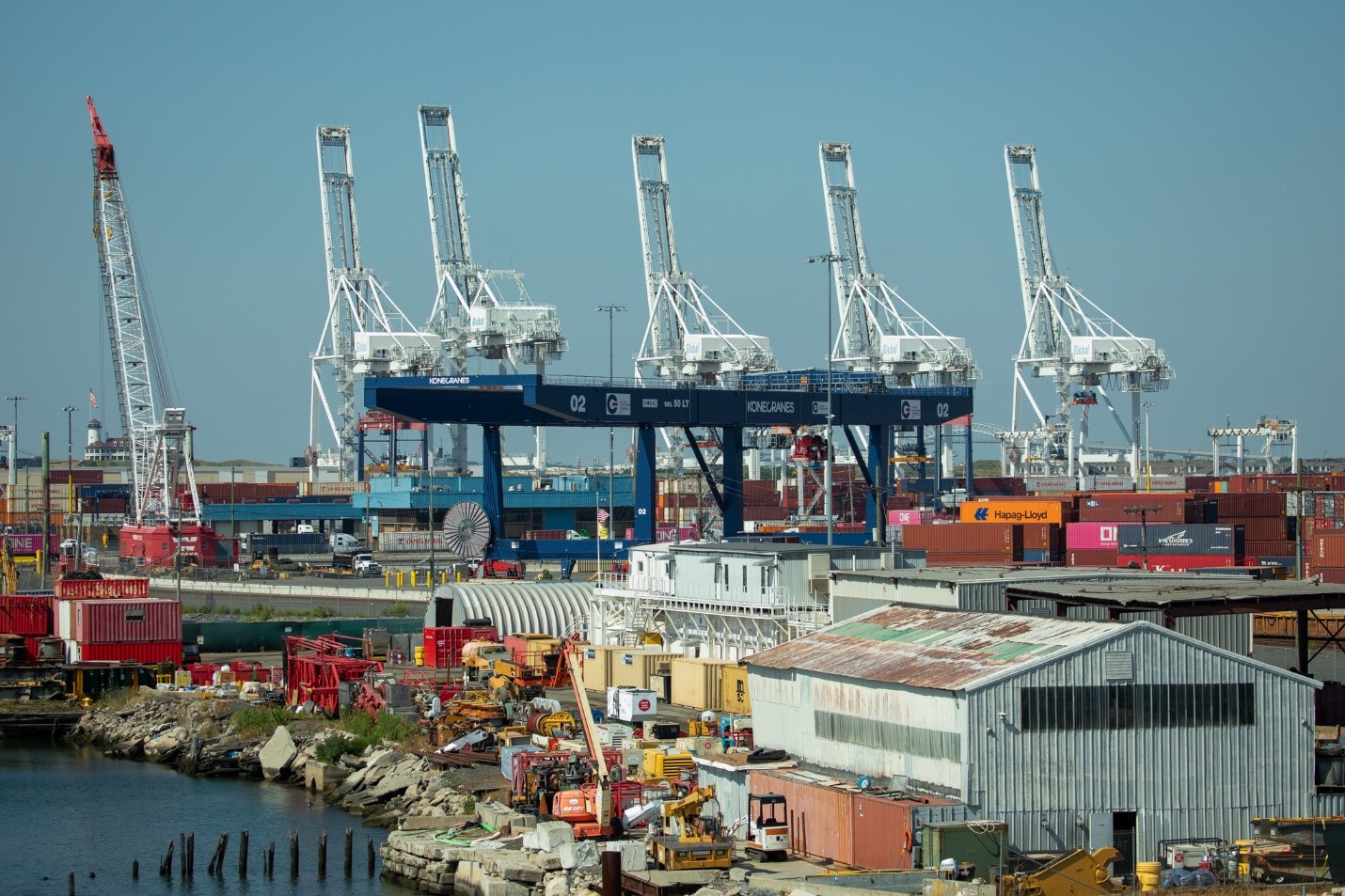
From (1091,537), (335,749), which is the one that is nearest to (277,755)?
(335,749)

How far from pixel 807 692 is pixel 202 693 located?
27220 millimetres

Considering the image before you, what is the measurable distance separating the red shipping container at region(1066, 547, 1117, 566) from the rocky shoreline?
3356 centimetres

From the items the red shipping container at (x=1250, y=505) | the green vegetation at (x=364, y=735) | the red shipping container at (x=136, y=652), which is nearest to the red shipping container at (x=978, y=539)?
the red shipping container at (x=1250, y=505)

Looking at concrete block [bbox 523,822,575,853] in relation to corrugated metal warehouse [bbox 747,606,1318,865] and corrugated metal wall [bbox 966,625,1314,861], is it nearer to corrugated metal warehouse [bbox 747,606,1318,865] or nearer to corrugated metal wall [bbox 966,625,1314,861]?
corrugated metal warehouse [bbox 747,606,1318,865]

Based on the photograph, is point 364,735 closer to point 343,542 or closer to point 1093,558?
point 1093,558

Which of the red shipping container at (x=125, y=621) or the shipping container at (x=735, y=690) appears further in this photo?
the red shipping container at (x=125, y=621)

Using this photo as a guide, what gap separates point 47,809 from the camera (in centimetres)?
4150

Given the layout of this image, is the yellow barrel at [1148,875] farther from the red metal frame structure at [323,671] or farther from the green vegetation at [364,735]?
the red metal frame structure at [323,671]

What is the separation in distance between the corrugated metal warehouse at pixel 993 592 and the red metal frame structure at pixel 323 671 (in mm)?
14766

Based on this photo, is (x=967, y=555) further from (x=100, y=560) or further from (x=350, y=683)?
(x=100, y=560)

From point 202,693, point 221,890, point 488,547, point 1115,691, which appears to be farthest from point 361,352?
point 1115,691

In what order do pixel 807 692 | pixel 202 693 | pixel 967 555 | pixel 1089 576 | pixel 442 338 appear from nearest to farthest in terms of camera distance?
pixel 807 692 → pixel 1089 576 → pixel 202 693 → pixel 967 555 → pixel 442 338

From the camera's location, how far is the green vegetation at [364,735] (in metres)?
43.7

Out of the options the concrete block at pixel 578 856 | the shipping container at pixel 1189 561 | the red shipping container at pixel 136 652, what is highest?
the shipping container at pixel 1189 561
